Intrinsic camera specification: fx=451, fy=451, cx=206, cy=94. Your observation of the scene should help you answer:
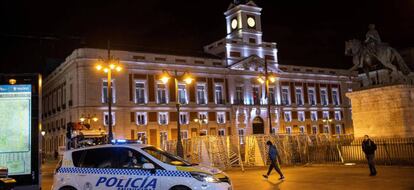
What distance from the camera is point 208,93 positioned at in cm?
5872

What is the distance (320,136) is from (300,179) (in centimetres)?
1115

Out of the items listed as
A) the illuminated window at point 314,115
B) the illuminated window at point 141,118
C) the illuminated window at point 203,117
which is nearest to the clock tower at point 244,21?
the illuminated window at point 203,117

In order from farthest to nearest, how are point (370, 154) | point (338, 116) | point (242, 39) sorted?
point (338, 116)
point (242, 39)
point (370, 154)

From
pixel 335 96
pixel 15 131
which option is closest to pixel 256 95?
pixel 335 96

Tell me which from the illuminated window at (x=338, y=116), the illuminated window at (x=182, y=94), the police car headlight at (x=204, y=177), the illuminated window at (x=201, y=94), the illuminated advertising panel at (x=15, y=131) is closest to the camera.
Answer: the illuminated advertising panel at (x=15, y=131)

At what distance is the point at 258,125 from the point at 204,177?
54.2 meters

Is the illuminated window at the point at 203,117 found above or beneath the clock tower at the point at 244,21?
beneath

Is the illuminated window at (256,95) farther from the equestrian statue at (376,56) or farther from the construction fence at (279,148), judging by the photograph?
the equestrian statue at (376,56)

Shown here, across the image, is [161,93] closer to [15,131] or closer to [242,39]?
[242,39]

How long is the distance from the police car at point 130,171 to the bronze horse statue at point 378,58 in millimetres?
14426

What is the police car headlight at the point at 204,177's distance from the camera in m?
9.15

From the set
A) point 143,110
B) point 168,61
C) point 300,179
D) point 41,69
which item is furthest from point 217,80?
point 300,179

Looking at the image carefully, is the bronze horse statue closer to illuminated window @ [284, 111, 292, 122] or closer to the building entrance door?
the building entrance door

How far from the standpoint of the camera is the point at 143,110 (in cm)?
5309
